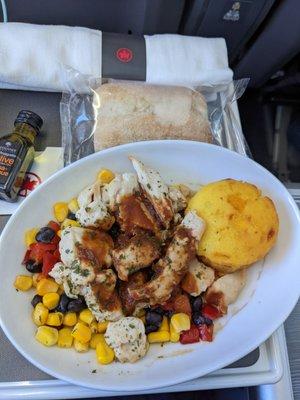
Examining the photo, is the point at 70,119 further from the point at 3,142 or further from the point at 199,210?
the point at 199,210

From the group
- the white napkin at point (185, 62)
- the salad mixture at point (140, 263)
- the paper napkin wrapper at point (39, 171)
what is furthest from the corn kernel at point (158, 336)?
the white napkin at point (185, 62)

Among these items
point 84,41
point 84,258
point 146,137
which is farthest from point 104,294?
point 84,41

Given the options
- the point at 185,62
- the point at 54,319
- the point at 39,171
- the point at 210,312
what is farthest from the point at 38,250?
the point at 185,62

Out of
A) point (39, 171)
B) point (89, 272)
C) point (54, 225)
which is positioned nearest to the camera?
point (89, 272)

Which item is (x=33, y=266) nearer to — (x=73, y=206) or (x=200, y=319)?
(x=73, y=206)

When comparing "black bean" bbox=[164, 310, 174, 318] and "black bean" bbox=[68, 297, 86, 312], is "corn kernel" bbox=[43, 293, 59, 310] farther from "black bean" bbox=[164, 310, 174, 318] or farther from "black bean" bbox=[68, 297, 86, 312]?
"black bean" bbox=[164, 310, 174, 318]

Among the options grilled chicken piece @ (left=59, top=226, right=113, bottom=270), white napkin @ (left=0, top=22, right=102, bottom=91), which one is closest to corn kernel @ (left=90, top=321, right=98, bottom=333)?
grilled chicken piece @ (left=59, top=226, right=113, bottom=270)
